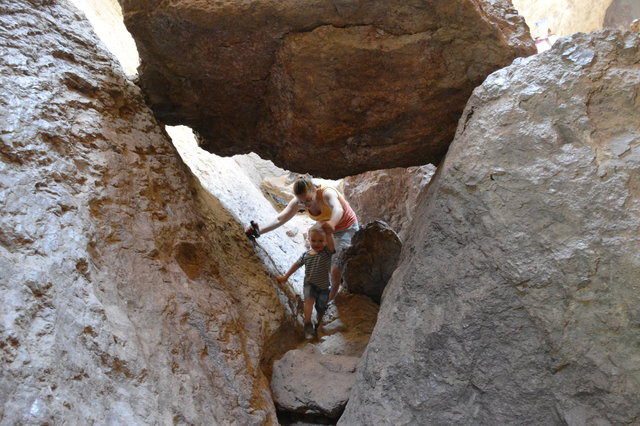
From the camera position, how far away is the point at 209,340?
2.43 m

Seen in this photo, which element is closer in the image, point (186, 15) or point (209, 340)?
point (209, 340)

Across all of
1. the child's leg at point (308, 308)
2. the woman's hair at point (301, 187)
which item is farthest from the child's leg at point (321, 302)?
the woman's hair at point (301, 187)

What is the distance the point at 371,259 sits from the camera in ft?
14.7

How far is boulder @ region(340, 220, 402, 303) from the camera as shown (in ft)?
14.5

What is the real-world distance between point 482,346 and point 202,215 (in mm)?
2107

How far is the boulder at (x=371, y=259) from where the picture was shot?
4414mm

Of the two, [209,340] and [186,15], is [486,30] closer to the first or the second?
[186,15]

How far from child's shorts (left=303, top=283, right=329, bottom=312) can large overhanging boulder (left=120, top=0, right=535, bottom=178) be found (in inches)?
39.3

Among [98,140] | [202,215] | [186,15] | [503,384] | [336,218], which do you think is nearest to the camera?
[503,384]

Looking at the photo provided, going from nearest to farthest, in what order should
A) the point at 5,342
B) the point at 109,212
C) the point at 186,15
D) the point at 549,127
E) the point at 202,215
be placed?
the point at 5,342 < the point at 549,127 < the point at 109,212 < the point at 186,15 < the point at 202,215

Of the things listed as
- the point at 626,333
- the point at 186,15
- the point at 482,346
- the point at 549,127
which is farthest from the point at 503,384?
the point at 186,15

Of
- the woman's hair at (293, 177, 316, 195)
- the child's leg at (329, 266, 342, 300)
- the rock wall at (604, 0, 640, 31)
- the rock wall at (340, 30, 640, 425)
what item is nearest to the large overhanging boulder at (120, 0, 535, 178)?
the woman's hair at (293, 177, 316, 195)

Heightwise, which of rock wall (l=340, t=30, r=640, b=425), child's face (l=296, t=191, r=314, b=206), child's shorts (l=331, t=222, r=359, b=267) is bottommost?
child's shorts (l=331, t=222, r=359, b=267)

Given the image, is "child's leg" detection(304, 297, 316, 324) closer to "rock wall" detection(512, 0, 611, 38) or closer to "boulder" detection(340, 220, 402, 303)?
"boulder" detection(340, 220, 402, 303)
